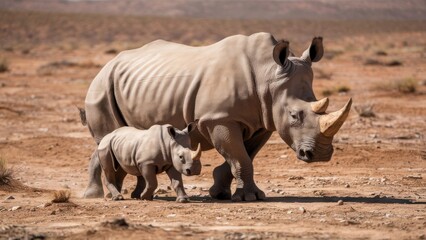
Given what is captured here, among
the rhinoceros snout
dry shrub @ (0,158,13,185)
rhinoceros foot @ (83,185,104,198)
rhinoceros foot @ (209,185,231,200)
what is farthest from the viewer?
dry shrub @ (0,158,13,185)

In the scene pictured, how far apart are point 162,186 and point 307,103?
10.1 ft

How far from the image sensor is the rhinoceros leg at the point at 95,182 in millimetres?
12180

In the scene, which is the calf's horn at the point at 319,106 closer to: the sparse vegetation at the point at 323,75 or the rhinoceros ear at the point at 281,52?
the rhinoceros ear at the point at 281,52

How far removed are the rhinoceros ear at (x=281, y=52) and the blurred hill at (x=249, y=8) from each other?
385 ft

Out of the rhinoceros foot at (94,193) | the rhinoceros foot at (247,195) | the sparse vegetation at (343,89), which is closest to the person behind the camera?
the rhinoceros foot at (247,195)

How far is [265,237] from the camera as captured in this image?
8.36 metres

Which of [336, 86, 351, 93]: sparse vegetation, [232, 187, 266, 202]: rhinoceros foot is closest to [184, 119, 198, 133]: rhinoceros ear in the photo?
[232, 187, 266, 202]: rhinoceros foot

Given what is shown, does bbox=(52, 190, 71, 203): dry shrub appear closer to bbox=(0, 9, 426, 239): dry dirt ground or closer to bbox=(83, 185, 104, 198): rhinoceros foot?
bbox=(0, 9, 426, 239): dry dirt ground

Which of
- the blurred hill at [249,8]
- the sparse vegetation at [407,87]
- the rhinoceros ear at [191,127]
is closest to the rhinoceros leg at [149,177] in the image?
the rhinoceros ear at [191,127]

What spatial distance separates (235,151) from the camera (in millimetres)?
11195

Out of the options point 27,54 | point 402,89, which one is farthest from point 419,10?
point 402,89

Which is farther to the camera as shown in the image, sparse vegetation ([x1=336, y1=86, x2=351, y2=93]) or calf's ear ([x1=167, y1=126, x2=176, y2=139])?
sparse vegetation ([x1=336, y1=86, x2=351, y2=93])

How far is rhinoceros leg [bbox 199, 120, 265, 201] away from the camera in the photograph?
11.1 meters

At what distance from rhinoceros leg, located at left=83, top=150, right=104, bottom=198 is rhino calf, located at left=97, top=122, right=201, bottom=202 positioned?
0.64 meters
